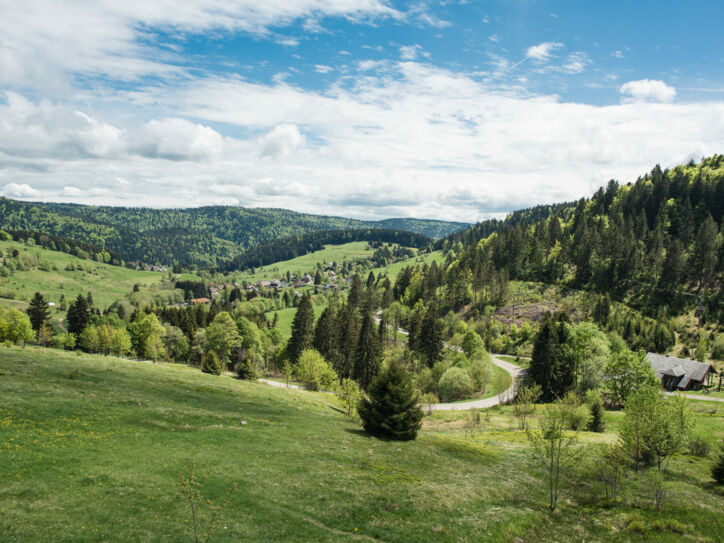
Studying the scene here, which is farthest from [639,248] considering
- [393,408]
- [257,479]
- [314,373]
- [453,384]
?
[257,479]

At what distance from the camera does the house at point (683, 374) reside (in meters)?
88.1

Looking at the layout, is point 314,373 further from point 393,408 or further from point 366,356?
point 393,408

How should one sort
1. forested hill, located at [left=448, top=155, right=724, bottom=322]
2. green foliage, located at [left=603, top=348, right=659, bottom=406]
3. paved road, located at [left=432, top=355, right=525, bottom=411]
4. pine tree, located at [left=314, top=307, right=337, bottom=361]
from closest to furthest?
1. green foliage, located at [left=603, top=348, right=659, bottom=406]
2. paved road, located at [left=432, top=355, right=525, bottom=411]
3. pine tree, located at [left=314, top=307, right=337, bottom=361]
4. forested hill, located at [left=448, top=155, right=724, bottom=322]

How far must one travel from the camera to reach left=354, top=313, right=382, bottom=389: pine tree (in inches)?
3792

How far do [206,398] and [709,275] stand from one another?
162m

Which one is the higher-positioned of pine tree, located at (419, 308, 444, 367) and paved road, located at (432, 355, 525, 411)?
pine tree, located at (419, 308, 444, 367)

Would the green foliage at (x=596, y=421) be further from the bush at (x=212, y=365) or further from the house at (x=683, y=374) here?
the bush at (x=212, y=365)

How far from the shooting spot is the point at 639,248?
14075cm

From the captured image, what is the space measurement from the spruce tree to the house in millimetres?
77390

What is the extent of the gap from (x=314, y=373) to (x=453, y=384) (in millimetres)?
35332

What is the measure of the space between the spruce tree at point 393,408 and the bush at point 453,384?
49646 millimetres

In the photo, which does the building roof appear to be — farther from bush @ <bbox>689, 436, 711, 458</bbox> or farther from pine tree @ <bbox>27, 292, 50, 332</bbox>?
pine tree @ <bbox>27, 292, 50, 332</bbox>

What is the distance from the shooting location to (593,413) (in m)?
62.2

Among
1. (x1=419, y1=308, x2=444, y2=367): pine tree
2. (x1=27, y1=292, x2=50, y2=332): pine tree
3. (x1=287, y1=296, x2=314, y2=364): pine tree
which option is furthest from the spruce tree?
(x1=27, y1=292, x2=50, y2=332): pine tree
